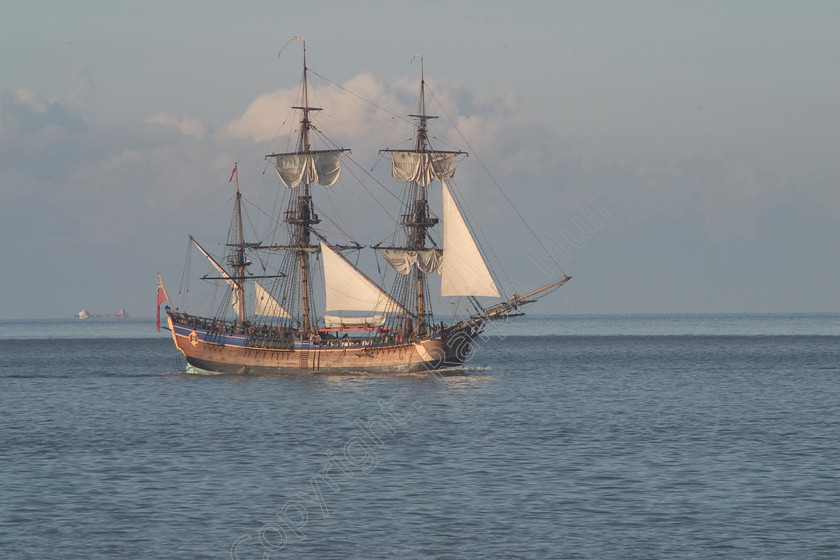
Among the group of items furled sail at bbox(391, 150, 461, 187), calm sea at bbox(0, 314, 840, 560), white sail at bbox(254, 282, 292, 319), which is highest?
furled sail at bbox(391, 150, 461, 187)

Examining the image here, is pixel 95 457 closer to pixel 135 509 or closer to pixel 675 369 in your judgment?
pixel 135 509

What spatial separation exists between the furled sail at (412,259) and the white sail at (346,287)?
2.51m

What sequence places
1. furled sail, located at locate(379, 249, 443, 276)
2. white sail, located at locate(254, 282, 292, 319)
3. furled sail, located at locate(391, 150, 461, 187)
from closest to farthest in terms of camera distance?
furled sail, located at locate(379, 249, 443, 276), furled sail, located at locate(391, 150, 461, 187), white sail, located at locate(254, 282, 292, 319)

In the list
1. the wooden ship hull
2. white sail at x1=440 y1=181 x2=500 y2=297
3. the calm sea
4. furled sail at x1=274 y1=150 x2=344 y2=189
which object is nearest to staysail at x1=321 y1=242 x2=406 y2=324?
the wooden ship hull

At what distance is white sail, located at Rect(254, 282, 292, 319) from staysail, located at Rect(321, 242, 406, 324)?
27.3 ft

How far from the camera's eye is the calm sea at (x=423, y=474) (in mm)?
27766

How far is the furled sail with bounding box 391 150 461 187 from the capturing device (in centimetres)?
8919

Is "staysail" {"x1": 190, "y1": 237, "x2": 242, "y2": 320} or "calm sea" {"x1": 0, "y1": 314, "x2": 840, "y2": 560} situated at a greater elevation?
"staysail" {"x1": 190, "y1": 237, "x2": 242, "y2": 320}

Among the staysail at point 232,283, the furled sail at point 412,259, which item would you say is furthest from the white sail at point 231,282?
the furled sail at point 412,259

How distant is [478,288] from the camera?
85250 mm

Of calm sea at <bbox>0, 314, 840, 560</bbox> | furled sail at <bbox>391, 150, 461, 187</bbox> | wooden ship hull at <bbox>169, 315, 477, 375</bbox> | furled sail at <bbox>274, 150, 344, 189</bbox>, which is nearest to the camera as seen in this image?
calm sea at <bbox>0, 314, 840, 560</bbox>

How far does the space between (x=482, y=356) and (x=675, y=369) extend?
35030 mm

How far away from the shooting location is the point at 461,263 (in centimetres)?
8575

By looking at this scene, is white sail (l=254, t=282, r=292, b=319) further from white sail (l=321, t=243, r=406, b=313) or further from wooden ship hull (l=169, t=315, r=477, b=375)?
wooden ship hull (l=169, t=315, r=477, b=375)
